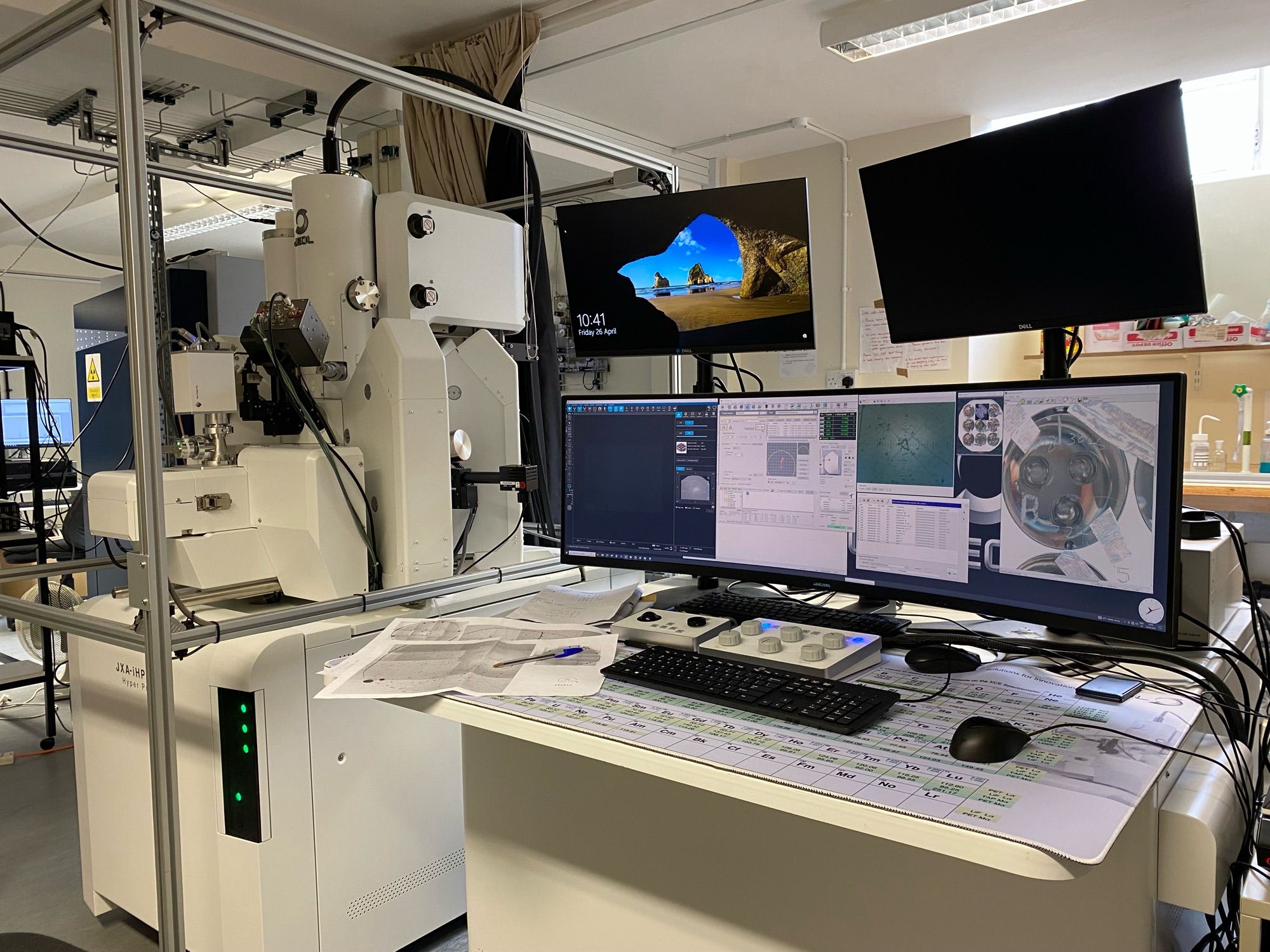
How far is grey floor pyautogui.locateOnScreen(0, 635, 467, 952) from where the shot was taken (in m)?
1.95

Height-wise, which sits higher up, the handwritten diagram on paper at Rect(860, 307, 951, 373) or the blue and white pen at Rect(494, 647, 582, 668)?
the handwritten diagram on paper at Rect(860, 307, 951, 373)

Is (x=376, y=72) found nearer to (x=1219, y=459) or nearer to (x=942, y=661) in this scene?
(x=942, y=661)

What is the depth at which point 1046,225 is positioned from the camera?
1304mm

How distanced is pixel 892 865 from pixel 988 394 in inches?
25.0

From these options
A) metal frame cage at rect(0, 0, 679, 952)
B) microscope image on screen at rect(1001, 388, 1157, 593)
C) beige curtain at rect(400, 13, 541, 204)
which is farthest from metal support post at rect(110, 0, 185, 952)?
beige curtain at rect(400, 13, 541, 204)

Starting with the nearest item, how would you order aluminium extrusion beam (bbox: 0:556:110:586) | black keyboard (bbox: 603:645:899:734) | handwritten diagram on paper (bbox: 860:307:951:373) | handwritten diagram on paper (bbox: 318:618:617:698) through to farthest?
black keyboard (bbox: 603:645:899:734)
handwritten diagram on paper (bbox: 318:618:617:698)
aluminium extrusion beam (bbox: 0:556:110:586)
handwritten diagram on paper (bbox: 860:307:951:373)

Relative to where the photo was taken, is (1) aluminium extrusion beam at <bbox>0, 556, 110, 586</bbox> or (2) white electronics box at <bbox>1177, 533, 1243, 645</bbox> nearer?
(2) white electronics box at <bbox>1177, 533, 1243, 645</bbox>

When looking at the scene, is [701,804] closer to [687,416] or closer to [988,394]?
[687,416]

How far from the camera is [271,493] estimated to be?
5.49 feet

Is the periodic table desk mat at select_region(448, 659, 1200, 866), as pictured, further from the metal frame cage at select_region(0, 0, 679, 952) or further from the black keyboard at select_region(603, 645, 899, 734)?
the metal frame cage at select_region(0, 0, 679, 952)

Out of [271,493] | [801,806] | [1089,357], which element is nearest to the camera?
[801,806]

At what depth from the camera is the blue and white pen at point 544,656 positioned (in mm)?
1240

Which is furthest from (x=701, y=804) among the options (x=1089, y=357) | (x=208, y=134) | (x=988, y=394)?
(x=208, y=134)

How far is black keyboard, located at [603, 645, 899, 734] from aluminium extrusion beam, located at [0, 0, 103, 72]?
1278 mm
